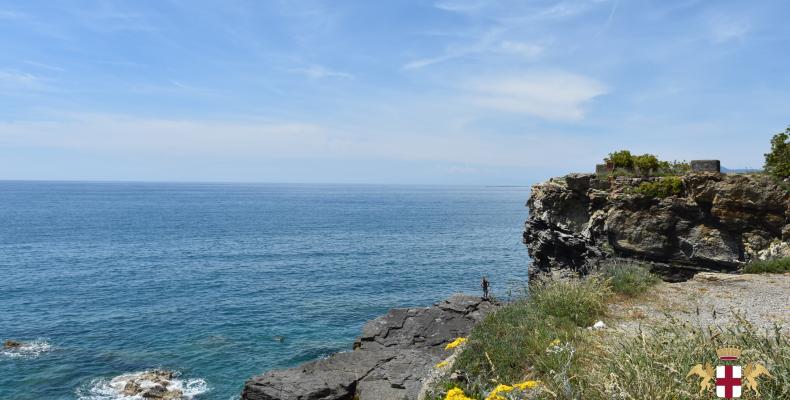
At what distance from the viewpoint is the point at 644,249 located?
27.3 m

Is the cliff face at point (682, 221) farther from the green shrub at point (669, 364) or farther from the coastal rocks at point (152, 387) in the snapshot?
the coastal rocks at point (152, 387)

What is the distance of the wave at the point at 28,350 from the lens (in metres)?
25.5

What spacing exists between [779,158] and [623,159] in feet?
25.9

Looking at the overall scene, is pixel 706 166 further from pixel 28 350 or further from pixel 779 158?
pixel 28 350

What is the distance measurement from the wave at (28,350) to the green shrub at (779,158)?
1590 inches

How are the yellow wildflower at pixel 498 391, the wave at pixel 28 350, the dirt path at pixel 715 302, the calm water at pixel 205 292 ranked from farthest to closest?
the wave at pixel 28 350 → the calm water at pixel 205 292 → the dirt path at pixel 715 302 → the yellow wildflower at pixel 498 391

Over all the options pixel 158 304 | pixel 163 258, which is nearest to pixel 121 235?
pixel 163 258

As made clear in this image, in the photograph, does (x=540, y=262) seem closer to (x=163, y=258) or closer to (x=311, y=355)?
(x=311, y=355)

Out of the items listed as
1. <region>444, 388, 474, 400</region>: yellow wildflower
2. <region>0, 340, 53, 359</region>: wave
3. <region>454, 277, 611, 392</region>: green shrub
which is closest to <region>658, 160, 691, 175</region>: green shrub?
<region>454, 277, 611, 392</region>: green shrub

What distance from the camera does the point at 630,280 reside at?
53.1 ft

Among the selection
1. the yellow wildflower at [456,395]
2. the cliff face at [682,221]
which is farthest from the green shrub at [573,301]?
the cliff face at [682,221]

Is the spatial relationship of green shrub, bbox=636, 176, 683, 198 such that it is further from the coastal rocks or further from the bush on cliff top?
the coastal rocks

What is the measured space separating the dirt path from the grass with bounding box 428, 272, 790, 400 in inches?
24.9

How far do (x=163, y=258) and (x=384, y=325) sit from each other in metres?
36.9
